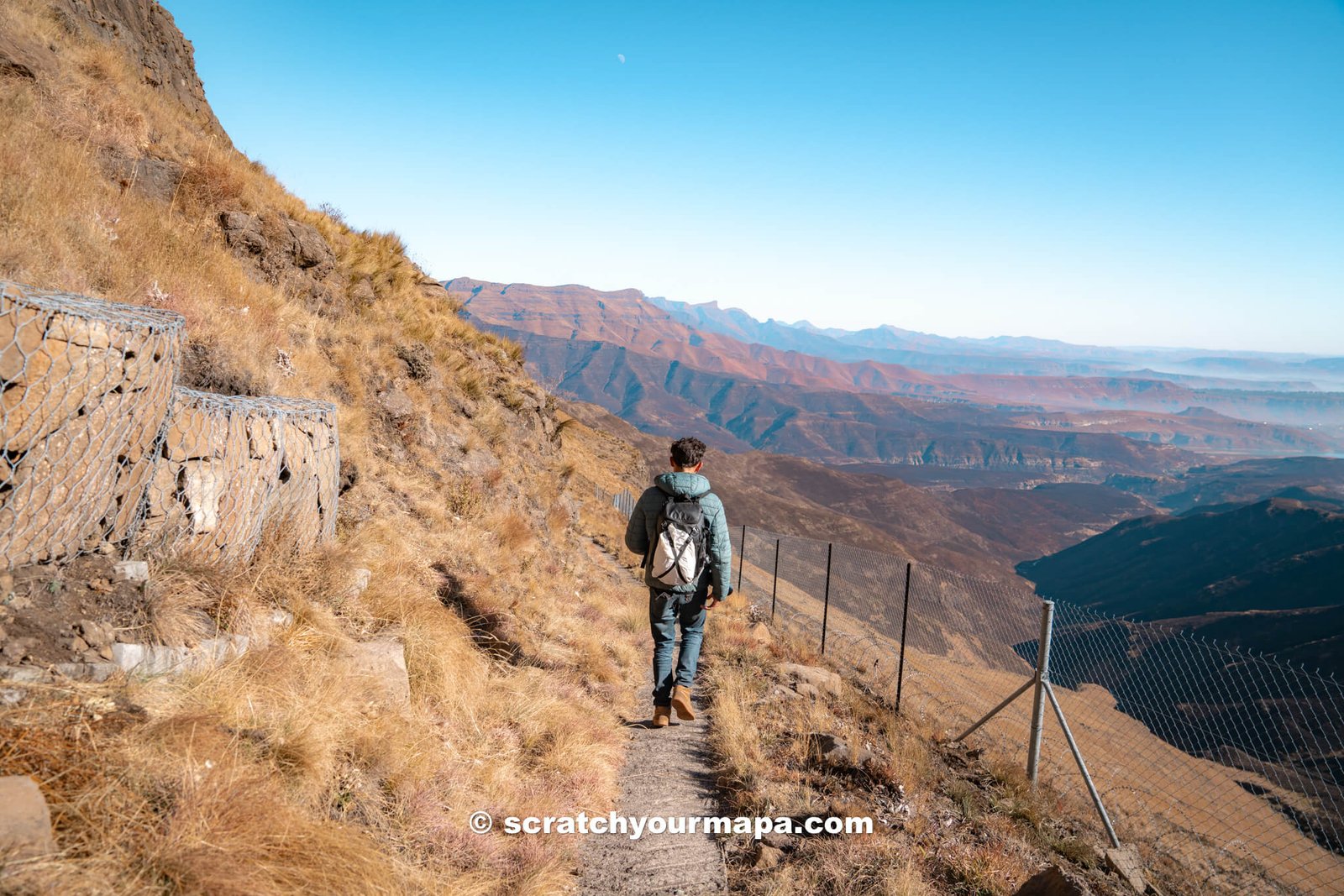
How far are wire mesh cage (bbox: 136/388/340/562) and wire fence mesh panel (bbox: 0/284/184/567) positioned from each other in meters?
0.17

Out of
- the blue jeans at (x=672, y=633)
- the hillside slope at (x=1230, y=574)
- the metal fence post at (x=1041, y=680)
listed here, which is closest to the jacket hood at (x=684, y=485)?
the blue jeans at (x=672, y=633)

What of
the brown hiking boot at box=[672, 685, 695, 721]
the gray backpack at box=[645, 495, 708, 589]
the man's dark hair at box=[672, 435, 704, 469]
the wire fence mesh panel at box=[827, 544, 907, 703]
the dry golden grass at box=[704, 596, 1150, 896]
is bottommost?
the wire fence mesh panel at box=[827, 544, 907, 703]

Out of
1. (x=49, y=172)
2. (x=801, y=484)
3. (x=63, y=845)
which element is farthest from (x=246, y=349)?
(x=801, y=484)

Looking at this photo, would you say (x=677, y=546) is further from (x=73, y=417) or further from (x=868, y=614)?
(x=868, y=614)

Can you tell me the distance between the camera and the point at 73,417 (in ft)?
8.80

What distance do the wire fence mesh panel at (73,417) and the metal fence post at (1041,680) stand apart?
6265 mm

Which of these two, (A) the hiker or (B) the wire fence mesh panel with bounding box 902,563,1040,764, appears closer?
(A) the hiker

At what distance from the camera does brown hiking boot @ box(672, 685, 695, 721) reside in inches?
196

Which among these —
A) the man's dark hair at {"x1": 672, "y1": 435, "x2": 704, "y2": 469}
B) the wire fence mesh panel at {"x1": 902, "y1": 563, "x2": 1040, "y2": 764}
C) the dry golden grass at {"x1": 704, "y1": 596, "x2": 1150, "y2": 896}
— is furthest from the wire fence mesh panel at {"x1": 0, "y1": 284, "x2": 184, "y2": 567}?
the wire fence mesh panel at {"x1": 902, "y1": 563, "x2": 1040, "y2": 764}

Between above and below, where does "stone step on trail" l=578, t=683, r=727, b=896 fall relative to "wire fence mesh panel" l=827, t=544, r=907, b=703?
above

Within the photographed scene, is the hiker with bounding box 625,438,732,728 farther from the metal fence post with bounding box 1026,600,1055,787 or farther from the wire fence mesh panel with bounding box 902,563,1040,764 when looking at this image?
the wire fence mesh panel with bounding box 902,563,1040,764

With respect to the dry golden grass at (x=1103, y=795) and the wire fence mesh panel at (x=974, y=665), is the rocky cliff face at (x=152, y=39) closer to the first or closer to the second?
the dry golden grass at (x=1103, y=795)

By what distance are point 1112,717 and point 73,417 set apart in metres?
38.3

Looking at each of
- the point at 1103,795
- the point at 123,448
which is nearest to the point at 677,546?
the point at 123,448
